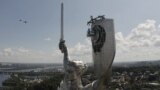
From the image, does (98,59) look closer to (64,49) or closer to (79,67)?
(79,67)

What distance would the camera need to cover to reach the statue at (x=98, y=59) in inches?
191

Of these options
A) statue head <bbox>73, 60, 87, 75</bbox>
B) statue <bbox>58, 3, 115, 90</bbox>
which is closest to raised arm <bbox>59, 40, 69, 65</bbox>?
statue <bbox>58, 3, 115, 90</bbox>

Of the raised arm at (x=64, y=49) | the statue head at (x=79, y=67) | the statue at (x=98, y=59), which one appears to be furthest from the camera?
the raised arm at (x=64, y=49)

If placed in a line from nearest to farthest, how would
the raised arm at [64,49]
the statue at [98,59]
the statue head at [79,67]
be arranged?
the statue at [98,59] < the statue head at [79,67] < the raised arm at [64,49]

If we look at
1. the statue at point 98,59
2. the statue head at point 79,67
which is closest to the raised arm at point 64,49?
the statue at point 98,59

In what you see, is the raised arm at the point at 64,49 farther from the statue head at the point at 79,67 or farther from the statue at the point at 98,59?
the statue head at the point at 79,67

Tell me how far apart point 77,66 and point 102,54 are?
58 cm

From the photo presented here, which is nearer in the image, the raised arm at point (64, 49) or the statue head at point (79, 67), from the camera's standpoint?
the statue head at point (79, 67)

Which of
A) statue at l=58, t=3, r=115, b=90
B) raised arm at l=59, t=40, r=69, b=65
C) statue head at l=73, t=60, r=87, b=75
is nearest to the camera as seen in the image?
statue at l=58, t=3, r=115, b=90

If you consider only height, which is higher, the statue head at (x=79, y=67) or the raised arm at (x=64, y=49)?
the raised arm at (x=64, y=49)

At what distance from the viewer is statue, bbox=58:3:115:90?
4.86 m

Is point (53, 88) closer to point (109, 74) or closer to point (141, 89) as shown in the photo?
point (141, 89)

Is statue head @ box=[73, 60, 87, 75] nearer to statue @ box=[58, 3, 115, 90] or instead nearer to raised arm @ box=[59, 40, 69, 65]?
statue @ box=[58, 3, 115, 90]

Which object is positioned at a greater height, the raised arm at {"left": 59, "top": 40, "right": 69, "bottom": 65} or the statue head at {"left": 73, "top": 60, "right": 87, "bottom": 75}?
the raised arm at {"left": 59, "top": 40, "right": 69, "bottom": 65}
